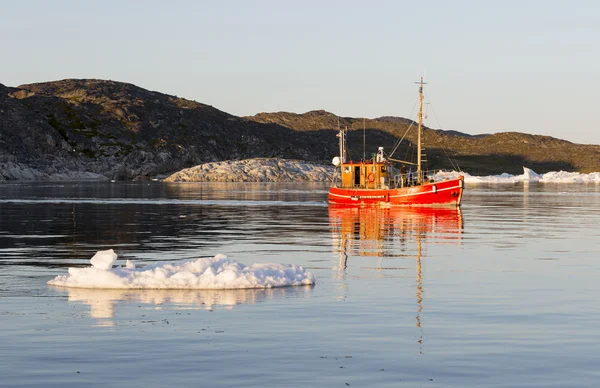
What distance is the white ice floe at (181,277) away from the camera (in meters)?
24.9

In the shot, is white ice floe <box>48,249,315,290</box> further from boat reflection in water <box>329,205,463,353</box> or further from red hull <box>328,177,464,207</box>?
red hull <box>328,177,464,207</box>

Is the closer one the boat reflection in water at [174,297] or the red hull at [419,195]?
the boat reflection in water at [174,297]

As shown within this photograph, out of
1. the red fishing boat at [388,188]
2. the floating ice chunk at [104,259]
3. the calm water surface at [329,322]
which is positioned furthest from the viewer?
the red fishing boat at [388,188]

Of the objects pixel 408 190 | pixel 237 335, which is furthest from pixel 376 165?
pixel 237 335

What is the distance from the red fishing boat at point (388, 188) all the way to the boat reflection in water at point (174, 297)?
5884 cm

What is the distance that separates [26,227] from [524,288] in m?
36.4

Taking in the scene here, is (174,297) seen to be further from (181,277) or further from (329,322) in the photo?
(329,322)

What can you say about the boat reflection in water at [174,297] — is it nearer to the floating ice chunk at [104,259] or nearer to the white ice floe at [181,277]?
the white ice floe at [181,277]

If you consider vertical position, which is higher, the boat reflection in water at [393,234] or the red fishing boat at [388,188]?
the red fishing boat at [388,188]

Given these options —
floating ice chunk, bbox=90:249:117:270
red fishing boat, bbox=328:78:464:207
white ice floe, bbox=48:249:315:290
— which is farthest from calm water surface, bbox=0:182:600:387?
red fishing boat, bbox=328:78:464:207

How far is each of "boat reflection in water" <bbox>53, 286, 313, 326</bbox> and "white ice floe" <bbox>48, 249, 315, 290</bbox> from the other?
0.31 meters

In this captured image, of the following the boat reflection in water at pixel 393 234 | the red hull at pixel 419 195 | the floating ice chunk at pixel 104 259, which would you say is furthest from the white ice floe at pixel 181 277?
the red hull at pixel 419 195

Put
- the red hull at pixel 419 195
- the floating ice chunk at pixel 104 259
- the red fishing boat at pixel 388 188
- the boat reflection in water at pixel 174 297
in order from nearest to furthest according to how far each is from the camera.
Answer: the boat reflection in water at pixel 174 297 < the floating ice chunk at pixel 104 259 < the red hull at pixel 419 195 < the red fishing boat at pixel 388 188

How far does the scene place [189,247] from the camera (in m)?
40.5
